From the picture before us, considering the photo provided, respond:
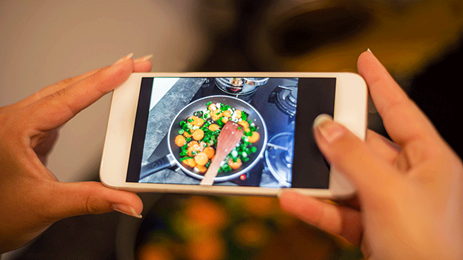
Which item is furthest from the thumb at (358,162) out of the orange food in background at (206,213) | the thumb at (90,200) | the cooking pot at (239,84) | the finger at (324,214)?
the orange food in background at (206,213)

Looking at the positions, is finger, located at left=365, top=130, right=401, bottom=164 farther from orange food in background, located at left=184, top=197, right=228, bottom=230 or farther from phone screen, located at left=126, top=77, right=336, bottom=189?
orange food in background, located at left=184, top=197, right=228, bottom=230

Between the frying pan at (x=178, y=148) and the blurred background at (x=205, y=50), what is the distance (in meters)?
0.33

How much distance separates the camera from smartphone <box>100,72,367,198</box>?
560 millimetres

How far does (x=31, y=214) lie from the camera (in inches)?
24.5

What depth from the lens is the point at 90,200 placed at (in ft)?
1.94

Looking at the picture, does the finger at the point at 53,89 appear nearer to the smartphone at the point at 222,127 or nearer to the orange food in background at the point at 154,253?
the smartphone at the point at 222,127

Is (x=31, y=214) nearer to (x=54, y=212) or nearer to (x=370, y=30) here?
(x=54, y=212)

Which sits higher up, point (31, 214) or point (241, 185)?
point (241, 185)

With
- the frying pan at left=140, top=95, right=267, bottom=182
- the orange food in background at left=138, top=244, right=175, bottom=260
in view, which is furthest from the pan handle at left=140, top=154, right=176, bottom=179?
the orange food in background at left=138, top=244, right=175, bottom=260

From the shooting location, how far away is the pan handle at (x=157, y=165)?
59 cm

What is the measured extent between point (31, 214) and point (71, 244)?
0.32 meters

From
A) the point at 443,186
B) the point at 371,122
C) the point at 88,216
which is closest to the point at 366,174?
the point at 443,186

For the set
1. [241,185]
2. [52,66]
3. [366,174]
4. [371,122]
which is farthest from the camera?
[52,66]

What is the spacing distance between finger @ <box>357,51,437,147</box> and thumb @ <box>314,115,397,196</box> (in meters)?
0.15
